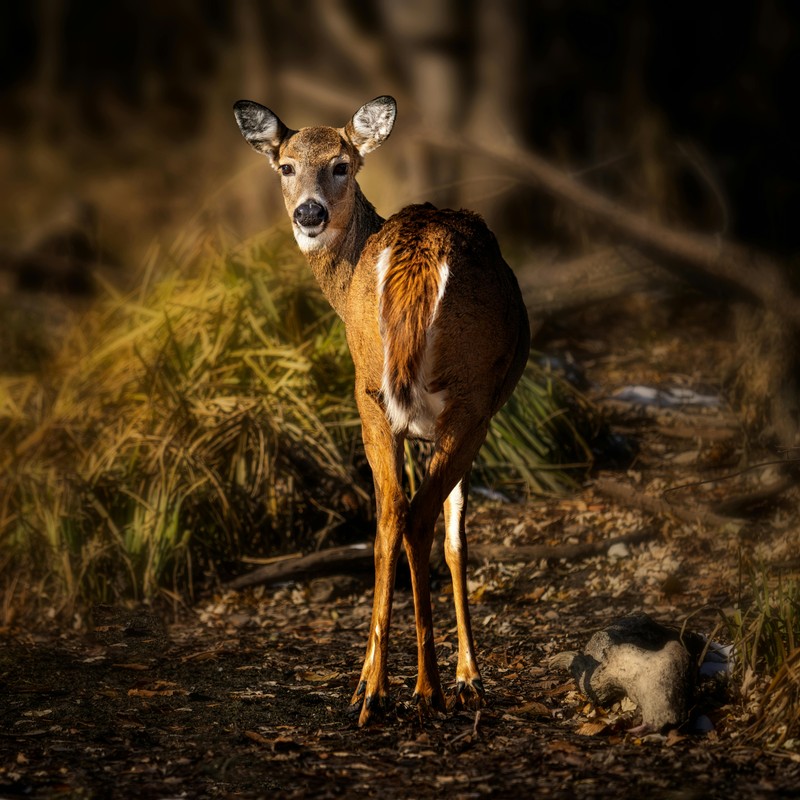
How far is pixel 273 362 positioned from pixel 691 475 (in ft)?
7.56

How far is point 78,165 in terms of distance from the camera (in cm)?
1986

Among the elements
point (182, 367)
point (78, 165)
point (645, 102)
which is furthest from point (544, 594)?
point (78, 165)

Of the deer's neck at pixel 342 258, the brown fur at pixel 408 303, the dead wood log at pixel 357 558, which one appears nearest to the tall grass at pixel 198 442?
the dead wood log at pixel 357 558

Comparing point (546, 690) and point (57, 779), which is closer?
point (57, 779)

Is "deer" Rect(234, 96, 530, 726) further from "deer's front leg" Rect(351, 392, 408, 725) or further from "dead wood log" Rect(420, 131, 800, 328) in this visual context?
"dead wood log" Rect(420, 131, 800, 328)

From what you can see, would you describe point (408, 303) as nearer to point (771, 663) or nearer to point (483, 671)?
point (483, 671)

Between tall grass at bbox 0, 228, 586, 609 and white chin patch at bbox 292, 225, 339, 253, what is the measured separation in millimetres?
1577

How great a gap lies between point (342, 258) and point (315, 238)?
7.6 inches

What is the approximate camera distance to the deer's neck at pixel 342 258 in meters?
5.22

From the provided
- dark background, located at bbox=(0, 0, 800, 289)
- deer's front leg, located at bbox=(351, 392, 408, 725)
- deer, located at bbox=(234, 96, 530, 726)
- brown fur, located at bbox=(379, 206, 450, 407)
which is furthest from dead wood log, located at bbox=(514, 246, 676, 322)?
deer's front leg, located at bbox=(351, 392, 408, 725)

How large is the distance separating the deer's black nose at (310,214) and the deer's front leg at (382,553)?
79cm

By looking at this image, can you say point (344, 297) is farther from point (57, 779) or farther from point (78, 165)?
point (78, 165)

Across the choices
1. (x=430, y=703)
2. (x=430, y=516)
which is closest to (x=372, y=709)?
(x=430, y=703)

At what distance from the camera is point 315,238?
5.07 metres
